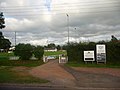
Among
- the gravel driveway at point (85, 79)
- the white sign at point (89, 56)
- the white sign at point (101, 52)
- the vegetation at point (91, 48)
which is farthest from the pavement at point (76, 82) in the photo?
the vegetation at point (91, 48)

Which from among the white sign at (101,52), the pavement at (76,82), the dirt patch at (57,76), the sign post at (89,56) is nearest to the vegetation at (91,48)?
the white sign at (101,52)

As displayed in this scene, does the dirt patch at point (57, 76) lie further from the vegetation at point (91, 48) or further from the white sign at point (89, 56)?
the vegetation at point (91, 48)

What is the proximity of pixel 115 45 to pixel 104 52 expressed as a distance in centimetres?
259

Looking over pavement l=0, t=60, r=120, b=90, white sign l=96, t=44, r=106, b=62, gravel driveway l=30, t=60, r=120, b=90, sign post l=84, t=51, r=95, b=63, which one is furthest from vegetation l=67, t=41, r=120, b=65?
pavement l=0, t=60, r=120, b=90

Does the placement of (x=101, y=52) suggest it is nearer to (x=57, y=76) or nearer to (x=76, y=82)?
(x=57, y=76)

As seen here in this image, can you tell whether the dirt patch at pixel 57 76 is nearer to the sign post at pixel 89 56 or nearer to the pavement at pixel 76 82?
the pavement at pixel 76 82

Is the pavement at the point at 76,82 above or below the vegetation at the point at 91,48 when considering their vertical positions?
below

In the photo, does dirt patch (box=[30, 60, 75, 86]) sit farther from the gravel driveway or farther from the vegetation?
the vegetation

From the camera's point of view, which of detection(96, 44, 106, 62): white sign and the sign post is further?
the sign post

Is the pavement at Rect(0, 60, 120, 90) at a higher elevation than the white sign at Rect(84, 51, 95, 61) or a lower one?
lower

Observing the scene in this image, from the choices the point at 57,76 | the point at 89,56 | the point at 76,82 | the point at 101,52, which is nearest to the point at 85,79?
the point at 76,82

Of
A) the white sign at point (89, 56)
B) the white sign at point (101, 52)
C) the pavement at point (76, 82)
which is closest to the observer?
the pavement at point (76, 82)

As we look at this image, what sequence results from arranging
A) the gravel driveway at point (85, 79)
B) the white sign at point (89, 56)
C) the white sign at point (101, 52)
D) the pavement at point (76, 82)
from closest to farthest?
1. the pavement at point (76, 82)
2. the gravel driveway at point (85, 79)
3. the white sign at point (101, 52)
4. the white sign at point (89, 56)

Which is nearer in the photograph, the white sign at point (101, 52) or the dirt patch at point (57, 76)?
the dirt patch at point (57, 76)
